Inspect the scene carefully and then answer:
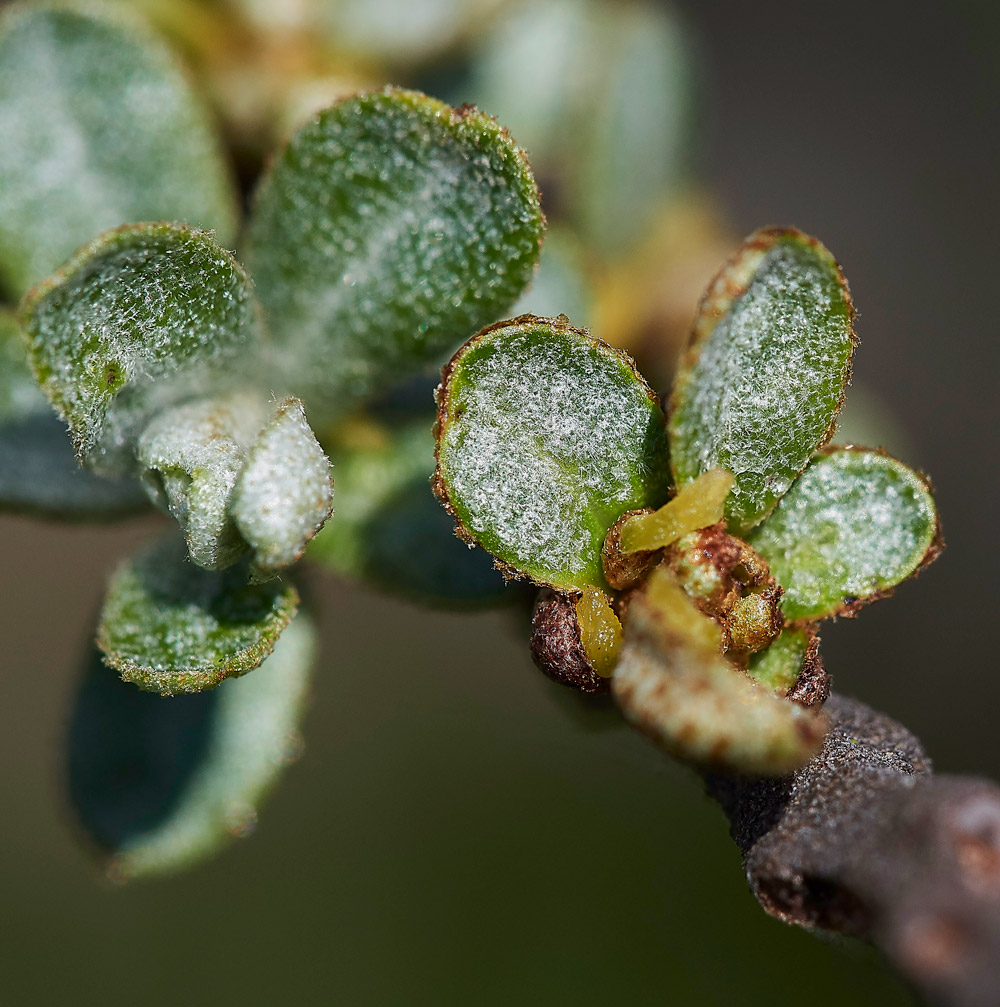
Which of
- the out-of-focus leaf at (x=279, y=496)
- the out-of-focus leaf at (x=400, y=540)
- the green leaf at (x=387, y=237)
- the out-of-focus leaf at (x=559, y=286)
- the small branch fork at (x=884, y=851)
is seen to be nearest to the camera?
the small branch fork at (x=884, y=851)

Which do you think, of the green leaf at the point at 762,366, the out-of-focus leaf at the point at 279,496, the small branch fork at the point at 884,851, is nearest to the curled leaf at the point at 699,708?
the small branch fork at the point at 884,851

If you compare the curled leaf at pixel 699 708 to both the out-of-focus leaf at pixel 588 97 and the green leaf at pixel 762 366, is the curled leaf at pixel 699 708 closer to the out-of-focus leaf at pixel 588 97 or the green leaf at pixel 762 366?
the green leaf at pixel 762 366

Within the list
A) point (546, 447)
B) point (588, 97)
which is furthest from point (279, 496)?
point (588, 97)

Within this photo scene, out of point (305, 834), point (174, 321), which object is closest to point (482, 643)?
point (305, 834)

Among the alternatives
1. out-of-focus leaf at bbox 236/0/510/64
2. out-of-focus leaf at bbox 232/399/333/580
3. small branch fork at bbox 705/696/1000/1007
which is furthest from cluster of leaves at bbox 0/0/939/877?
out-of-focus leaf at bbox 236/0/510/64

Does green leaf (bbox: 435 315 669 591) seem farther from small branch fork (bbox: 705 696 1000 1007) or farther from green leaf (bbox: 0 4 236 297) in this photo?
green leaf (bbox: 0 4 236 297)
